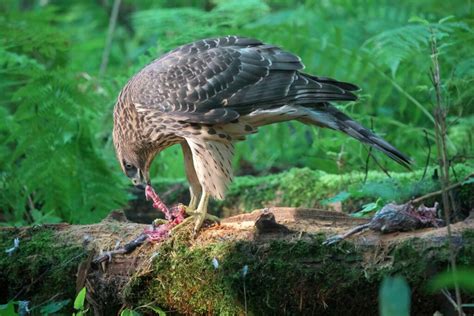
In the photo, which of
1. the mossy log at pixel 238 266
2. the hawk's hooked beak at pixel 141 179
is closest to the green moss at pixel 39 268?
the mossy log at pixel 238 266

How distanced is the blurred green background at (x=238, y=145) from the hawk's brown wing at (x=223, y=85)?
603 mm

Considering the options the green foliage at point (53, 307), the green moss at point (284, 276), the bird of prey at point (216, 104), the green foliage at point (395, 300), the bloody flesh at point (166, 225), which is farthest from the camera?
the bird of prey at point (216, 104)

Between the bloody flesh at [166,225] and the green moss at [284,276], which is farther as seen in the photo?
the bloody flesh at [166,225]

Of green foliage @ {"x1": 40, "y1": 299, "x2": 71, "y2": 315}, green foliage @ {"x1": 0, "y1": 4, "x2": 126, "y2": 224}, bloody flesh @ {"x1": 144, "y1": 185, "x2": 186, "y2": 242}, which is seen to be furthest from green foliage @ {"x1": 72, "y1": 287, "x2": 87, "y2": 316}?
green foliage @ {"x1": 0, "y1": 4, "x2": 126, "y2": 224}

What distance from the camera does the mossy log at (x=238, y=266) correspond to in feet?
12.9

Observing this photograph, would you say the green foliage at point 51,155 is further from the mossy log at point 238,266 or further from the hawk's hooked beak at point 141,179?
the mossy log at point 238,266

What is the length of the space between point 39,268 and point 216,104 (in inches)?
A: 62.1

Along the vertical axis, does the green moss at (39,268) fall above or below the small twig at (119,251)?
below

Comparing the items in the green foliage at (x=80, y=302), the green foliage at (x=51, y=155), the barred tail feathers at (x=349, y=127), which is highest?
the barred tail feathers at (x=349, y=127)

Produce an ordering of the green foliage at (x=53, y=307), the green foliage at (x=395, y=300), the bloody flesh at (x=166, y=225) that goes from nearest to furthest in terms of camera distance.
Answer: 1. the green foliage at (x=395, y=300)
2. the green foliage at (x=53, y=307)
3. the bloody flesh at (x=166, y=225)

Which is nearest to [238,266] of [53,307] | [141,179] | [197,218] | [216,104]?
[197,218]

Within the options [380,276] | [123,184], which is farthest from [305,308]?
[123,184]

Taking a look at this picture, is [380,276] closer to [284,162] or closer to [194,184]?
[194,184]

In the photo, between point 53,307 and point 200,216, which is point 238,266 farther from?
point 53,307
